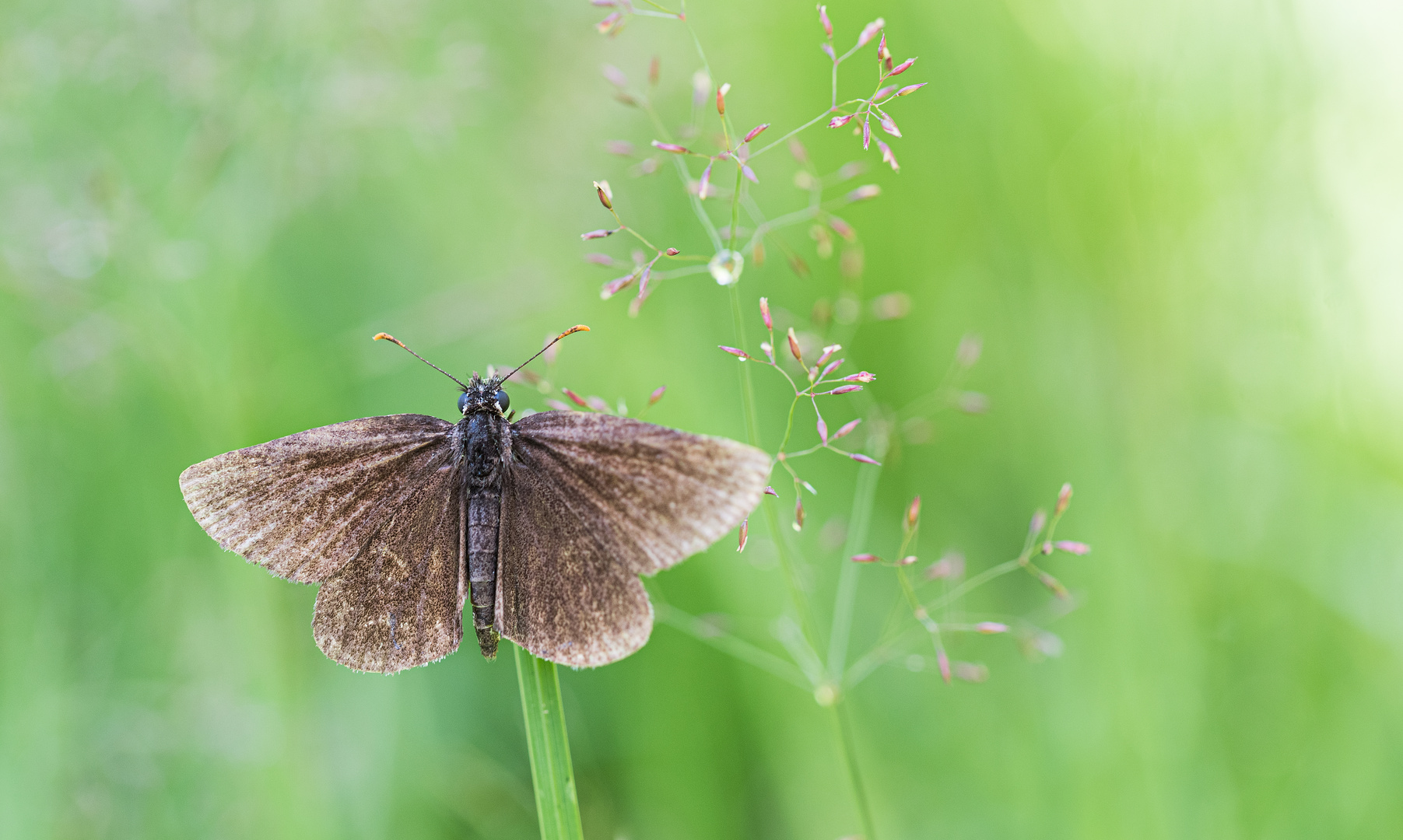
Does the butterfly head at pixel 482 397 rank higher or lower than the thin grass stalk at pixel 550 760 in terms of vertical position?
higher

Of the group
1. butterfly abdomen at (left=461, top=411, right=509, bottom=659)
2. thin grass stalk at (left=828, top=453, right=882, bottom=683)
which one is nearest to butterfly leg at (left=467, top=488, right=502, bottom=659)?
butterfly abdomen at (left=461, top=411, right=509, bottom=659)

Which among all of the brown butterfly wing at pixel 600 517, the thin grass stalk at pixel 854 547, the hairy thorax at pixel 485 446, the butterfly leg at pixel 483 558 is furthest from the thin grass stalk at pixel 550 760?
the thin grass stalk at pixel 854 547

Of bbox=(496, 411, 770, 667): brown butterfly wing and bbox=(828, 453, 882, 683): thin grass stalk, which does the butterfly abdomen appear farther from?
bbox=(828, 453, 882, 683): thin grass stalk

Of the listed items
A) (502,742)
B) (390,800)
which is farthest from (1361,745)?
(390,800)

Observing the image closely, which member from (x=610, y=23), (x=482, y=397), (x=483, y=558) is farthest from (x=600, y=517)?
(x=610, y=23)

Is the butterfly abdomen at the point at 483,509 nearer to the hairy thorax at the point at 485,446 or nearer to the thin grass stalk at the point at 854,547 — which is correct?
the hairy thorax at the point at 485,446

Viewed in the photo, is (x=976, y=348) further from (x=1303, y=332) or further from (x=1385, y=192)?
(x=1385, y=192)
